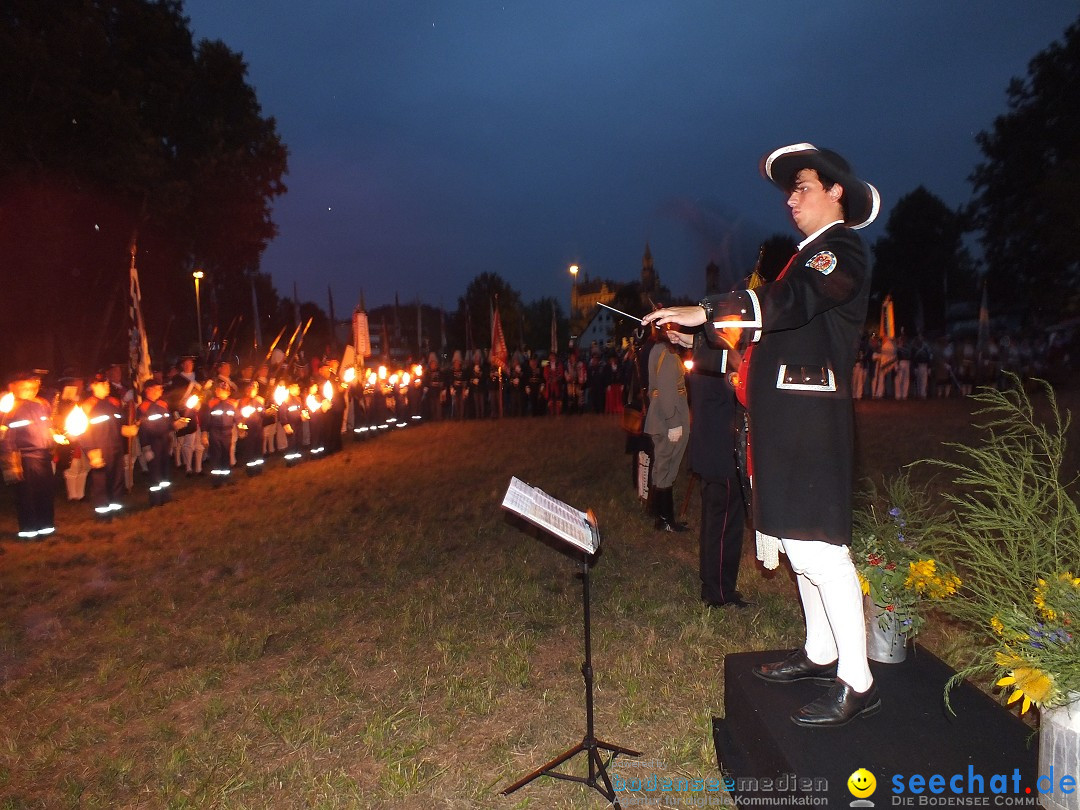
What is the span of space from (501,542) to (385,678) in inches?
137

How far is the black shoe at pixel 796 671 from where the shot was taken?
3.34 meters

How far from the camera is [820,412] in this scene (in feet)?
9.48

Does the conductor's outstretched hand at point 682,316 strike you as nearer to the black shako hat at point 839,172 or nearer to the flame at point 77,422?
the black shako hat at point 839,172

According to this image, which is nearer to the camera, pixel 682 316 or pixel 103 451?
pixel 682 316

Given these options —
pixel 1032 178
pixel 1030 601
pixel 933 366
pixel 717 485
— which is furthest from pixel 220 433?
pixel 1032 178

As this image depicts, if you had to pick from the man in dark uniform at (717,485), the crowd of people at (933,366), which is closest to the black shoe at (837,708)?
the man in dark uniform at (717,485)

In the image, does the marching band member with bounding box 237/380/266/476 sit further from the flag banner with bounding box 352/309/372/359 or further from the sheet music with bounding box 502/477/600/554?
the sheet music with bounding box 502/477/600/554

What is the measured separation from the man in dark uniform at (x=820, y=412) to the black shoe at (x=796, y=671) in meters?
0.32

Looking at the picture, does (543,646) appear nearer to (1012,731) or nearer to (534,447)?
(1012,731)

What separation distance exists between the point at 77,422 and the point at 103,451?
2.08ft

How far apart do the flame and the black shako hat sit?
10.4 meters

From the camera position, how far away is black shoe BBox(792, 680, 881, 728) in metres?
2.91

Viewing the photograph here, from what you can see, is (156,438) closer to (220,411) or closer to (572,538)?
(220,411)

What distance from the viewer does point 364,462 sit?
49.0 ft
